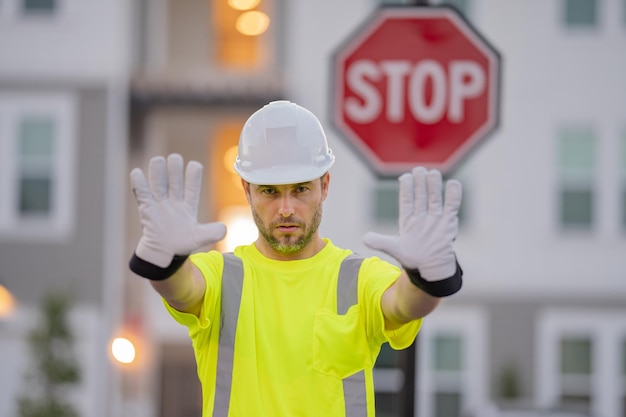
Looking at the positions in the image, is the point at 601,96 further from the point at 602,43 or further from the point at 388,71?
the point at 388,71

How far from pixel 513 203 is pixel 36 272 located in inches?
284

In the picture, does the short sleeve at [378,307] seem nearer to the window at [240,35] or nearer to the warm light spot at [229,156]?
the window at [240,35]

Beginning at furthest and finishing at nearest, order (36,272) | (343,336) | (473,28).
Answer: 1. (36,272)
2. (473,28)
3. (343,336)

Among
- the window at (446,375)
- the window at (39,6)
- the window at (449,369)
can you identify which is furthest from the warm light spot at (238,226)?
A: the window at (39,6)

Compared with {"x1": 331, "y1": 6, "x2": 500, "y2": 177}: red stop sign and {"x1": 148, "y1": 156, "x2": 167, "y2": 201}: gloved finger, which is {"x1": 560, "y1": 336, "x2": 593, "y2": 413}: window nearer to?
{"x1": 331, "y1": 6, "x2": 500, "y2": 177}: red stop sign

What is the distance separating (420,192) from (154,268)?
2.29ft

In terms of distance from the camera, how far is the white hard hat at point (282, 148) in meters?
3.37

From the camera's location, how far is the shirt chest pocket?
3.35m

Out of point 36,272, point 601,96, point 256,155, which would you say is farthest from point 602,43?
point 256,155

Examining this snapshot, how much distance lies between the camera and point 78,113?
17.8 metres

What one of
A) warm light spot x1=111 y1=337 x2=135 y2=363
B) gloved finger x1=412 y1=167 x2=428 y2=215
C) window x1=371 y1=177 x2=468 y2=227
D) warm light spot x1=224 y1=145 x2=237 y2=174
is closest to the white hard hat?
gloved finger x1=412 y1=167 x2=428 y2=215

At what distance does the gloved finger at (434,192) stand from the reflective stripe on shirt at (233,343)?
22.1 inches

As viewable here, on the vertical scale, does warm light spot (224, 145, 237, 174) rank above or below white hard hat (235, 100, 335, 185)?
above

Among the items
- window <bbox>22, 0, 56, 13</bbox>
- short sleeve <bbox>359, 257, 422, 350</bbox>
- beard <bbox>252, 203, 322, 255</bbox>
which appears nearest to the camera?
short sleeve <bbox>359, 257, 422, 350</bbox>
